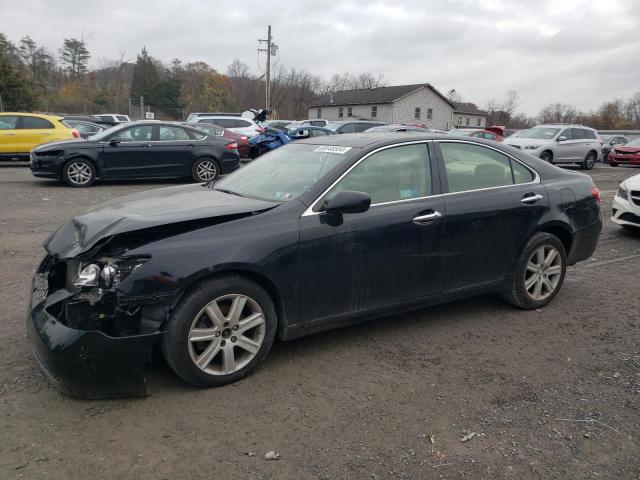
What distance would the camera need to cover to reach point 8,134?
48.3ft

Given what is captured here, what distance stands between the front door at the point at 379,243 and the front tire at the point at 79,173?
9.34 meters

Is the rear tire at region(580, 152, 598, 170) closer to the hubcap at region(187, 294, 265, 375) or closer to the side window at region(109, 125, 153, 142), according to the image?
the side window at region(109, 125, 153, 142)

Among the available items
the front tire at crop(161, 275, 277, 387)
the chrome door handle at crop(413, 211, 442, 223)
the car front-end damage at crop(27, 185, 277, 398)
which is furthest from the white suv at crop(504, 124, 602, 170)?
the car front-end damage at crop(27, 185, 277, 398)

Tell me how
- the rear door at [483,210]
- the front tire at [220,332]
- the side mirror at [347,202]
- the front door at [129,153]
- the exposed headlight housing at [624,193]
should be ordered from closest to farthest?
the front tire at [220,332], the side mirror at [347,202], the rear door at [483,210], the exposed headlight housing at [624,193], the front door at [129,153]

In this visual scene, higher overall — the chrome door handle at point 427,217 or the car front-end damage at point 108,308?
the chrome door handle at point 427,217

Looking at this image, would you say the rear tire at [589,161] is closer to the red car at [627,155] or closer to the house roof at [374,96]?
the red car at [627,155]

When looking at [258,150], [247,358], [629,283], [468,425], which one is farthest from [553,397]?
[258,150]

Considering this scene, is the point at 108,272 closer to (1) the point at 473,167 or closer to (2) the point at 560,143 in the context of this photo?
(1) the point at 473,167

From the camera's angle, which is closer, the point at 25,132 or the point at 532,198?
the point at 532,198

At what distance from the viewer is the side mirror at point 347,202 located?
11.5 ft

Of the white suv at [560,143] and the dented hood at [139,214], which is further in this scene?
the white suv at [560,143]

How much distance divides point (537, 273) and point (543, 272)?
0.08 m

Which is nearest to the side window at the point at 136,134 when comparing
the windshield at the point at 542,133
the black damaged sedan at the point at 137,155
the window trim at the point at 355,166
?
the black damaged sedan at the point at 137,155

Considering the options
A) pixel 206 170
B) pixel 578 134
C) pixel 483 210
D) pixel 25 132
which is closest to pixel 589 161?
Result: pixel 578 134
